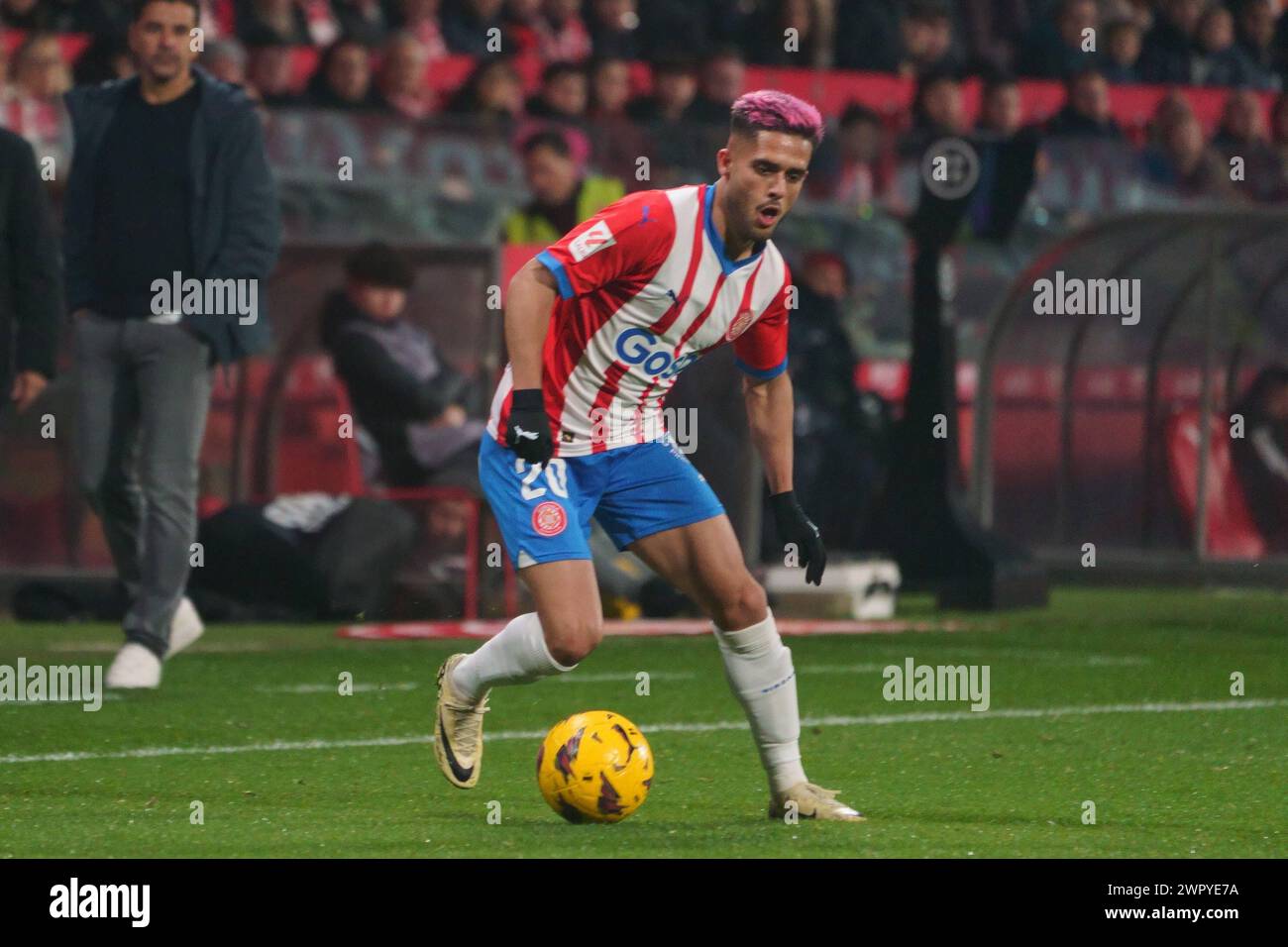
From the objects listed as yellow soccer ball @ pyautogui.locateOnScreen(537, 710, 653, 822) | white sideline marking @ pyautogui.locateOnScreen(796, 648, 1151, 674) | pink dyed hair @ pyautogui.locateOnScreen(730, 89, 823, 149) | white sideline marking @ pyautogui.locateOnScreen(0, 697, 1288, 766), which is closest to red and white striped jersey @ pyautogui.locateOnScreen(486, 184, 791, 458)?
pink dyed hair @ pyautogui.locateOnScreen(730, 89, 823, 149)

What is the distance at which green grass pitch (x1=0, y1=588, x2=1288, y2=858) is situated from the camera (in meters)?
6.21

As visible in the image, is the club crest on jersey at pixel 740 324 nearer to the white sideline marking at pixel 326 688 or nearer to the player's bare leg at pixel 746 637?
the player's bare leg at pixel 746 637

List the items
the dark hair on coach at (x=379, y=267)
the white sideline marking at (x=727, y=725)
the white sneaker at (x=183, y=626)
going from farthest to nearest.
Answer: the dark hair on coach at (x=379, y=267), the white sneaker at (x=183, y=626), the white sideline marking at (x=727, y=725)

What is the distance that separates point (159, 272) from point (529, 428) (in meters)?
3.28

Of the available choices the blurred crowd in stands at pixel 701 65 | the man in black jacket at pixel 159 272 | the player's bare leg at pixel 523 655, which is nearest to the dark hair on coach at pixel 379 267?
the blurred crowd in stands at pixel 701 65

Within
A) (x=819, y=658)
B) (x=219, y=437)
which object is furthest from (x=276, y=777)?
(x=219, y=437)

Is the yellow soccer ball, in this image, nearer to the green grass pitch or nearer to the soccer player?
the green grass pitch

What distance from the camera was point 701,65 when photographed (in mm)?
16875

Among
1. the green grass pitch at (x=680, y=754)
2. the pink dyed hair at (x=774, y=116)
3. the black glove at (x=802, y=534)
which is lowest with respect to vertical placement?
the green grass pitch at (x=680, y=754)

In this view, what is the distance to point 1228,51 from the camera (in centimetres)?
2023

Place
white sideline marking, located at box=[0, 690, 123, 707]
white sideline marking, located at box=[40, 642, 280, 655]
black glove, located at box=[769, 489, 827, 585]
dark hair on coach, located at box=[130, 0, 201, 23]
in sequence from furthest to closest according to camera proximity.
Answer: white sideline marking, located at box=[40, 642, 280, 655] < dark hair on coach, located at box=[130, 0, 201, 23] < white sideline marking, located at box=[0, 690, 123, 707] < black glove, located at box=[769, 489, 827, 585]

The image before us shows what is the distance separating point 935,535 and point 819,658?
115 inches

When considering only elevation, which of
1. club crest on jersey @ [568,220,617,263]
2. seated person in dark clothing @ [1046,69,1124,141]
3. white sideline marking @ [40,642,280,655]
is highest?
seated person in dark clothing @ [1046,69,1124,141]

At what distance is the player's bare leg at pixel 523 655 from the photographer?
666 centimetres
